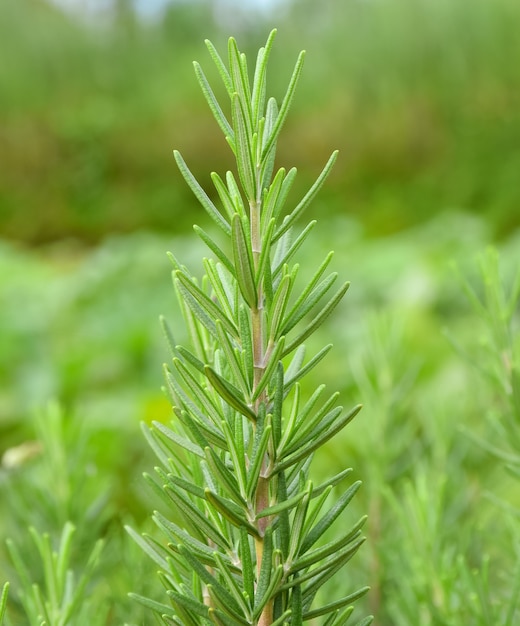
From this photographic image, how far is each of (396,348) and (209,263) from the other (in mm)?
188

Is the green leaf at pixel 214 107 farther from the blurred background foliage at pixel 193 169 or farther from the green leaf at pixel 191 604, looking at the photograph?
the blurred background foliage at pixel 193 169

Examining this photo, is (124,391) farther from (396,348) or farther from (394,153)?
(394,153)

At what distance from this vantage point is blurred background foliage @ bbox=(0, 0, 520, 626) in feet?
4.71

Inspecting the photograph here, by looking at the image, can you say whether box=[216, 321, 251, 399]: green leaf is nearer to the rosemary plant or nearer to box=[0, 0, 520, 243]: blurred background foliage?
the rosemary plant

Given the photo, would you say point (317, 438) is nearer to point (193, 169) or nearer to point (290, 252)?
point (290, 252)

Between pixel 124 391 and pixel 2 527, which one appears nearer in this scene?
pixel 2 527

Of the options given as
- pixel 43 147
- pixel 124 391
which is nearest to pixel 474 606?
pixel 124 391

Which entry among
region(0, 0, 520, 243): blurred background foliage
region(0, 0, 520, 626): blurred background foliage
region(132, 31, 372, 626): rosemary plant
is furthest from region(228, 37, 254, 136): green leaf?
region(0, 0, 520, 243): blurred background foliage

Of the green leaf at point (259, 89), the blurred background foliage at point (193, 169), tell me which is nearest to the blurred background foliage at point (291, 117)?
the blurred background foliage at point (193, 169)

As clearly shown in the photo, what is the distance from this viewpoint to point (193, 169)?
2.80 meters

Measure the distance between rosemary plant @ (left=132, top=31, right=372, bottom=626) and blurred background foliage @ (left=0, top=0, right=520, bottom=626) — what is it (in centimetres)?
40

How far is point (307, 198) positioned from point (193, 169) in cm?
274

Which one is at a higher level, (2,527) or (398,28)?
(398,28)

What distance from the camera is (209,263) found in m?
0.13
